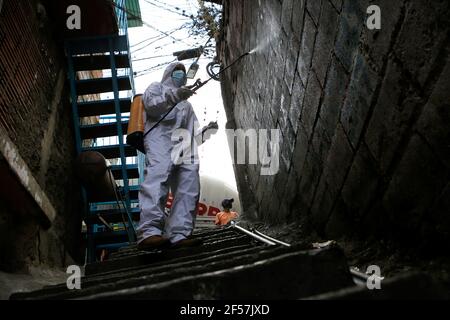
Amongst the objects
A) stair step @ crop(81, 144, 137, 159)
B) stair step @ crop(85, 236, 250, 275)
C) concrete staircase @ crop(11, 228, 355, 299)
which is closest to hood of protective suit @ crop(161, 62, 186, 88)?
stair step @ crop(85, 236, 250, 275)

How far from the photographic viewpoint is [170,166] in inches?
160

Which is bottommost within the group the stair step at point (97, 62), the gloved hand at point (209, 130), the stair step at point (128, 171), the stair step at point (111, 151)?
the stair step at point (128, 171)

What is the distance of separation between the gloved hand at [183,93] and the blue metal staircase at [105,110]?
10.4 ft

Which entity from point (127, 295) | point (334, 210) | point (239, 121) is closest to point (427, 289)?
point (127, 295)

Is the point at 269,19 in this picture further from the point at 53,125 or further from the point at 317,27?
the point at 53,125

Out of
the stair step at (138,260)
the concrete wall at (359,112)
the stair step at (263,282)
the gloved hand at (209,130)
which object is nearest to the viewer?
the stair step at (263,282)

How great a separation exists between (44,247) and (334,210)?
358 cm

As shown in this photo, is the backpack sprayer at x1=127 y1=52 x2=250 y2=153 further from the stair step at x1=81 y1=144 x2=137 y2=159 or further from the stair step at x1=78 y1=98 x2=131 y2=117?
the stair step at x1=81 y1=144 x2=137 y2=159

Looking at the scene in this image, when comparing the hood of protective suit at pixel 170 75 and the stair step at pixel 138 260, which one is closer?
the stair step at pixel 138 260

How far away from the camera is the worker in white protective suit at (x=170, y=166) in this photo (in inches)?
144

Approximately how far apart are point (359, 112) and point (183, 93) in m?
2.28

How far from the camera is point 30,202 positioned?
3.29 meters

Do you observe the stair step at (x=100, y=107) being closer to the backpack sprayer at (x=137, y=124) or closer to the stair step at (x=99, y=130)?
the stair step at (x=99, y=130)

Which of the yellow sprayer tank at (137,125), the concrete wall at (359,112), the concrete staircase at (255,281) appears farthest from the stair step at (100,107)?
the concrete staircase at (255,281)
